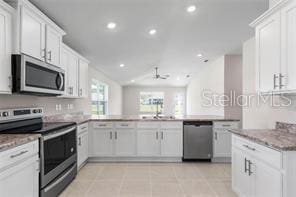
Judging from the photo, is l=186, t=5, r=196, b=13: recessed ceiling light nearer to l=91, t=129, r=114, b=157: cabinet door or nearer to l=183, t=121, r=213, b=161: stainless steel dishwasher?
l=183, t=121, r=213, b=161: stainless steel dishwasher

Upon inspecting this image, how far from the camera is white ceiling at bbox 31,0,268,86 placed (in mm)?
3552

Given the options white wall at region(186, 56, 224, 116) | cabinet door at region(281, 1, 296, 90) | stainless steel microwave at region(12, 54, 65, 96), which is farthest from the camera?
white wall at region(186, 56, 224, 116)

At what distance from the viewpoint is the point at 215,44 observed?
575 cm

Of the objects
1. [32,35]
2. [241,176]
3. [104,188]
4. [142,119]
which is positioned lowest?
[104,188]

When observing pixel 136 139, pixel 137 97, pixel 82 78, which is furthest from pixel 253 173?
pixel 137 97

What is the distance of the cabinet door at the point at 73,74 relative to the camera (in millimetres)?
4199

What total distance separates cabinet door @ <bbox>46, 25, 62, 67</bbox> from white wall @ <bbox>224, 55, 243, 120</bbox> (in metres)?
4.54

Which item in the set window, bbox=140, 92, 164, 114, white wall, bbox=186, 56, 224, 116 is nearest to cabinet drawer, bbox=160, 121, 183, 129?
white wall, bbox=186, 56, 224, 116

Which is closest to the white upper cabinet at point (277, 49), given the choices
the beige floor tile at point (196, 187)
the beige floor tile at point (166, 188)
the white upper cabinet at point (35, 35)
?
the beige floor tile at point (196, 187)

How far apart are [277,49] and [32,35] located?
110 inches

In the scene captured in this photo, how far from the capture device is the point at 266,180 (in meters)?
2.17

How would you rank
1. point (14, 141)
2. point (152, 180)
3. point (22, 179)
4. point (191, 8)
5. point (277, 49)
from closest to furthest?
1. point (14, 141)
2. point (22, 179)
3. point (277, 49)
4. point (152, 180)
5. point (191, 8)

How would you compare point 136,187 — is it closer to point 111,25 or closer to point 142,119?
point 142,119

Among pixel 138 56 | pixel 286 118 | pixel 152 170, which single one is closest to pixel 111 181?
pixel 152 170
